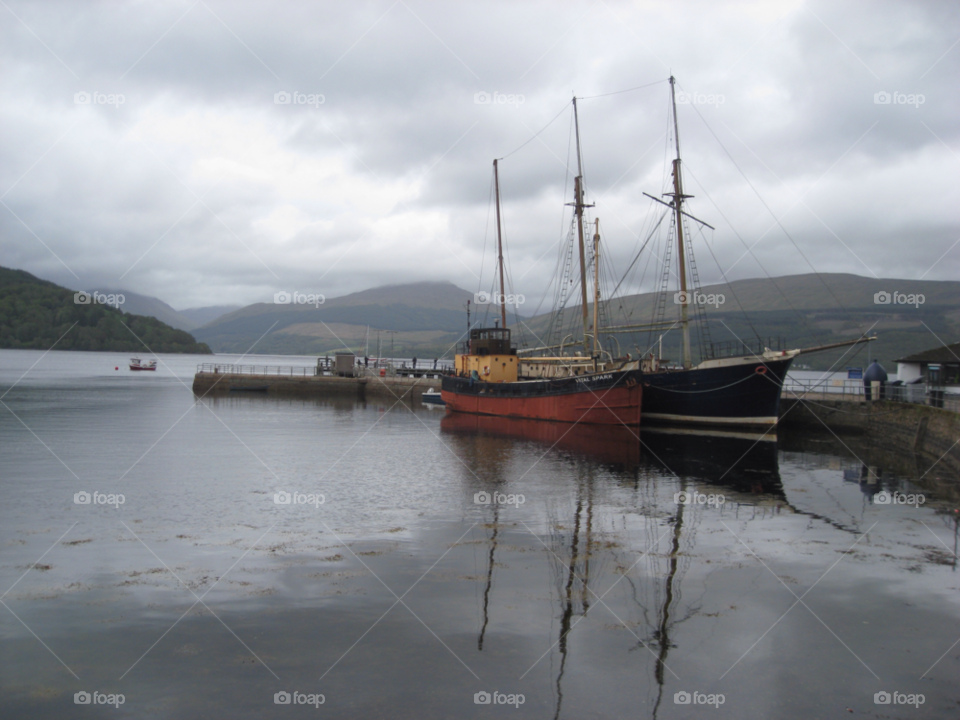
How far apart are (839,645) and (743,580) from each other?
2970mm

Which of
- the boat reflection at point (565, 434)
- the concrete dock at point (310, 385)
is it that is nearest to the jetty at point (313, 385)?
the concrete dock at point (310, 385)

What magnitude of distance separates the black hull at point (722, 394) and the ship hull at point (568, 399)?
3.41 meters

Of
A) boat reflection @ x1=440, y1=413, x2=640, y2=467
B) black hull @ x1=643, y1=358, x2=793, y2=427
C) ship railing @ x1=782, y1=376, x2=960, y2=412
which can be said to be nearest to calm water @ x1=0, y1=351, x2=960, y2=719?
boat reflection @ x1=440, y1=413, x2=640, y2=467

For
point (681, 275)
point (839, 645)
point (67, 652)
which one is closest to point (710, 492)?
point (839, 645)

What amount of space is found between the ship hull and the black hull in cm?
341

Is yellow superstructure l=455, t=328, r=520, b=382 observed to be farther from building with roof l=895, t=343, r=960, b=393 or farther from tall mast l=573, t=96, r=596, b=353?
building with roof l=895, t=343, r=960, b=393

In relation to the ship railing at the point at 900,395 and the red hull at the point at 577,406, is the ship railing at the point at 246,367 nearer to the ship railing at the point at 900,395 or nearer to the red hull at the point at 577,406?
the red hull at the point at 577,406

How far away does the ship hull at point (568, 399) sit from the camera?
3834 cm

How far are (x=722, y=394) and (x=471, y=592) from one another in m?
30.3

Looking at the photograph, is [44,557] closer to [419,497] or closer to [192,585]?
[192,585]

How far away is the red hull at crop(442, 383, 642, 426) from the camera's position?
38.4 meters

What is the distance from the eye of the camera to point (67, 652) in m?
9.00

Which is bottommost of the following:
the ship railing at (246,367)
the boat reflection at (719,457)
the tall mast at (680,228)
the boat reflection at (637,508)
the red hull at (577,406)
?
the boat reflection at (719,457)

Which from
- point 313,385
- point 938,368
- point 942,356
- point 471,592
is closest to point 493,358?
point 938,368
